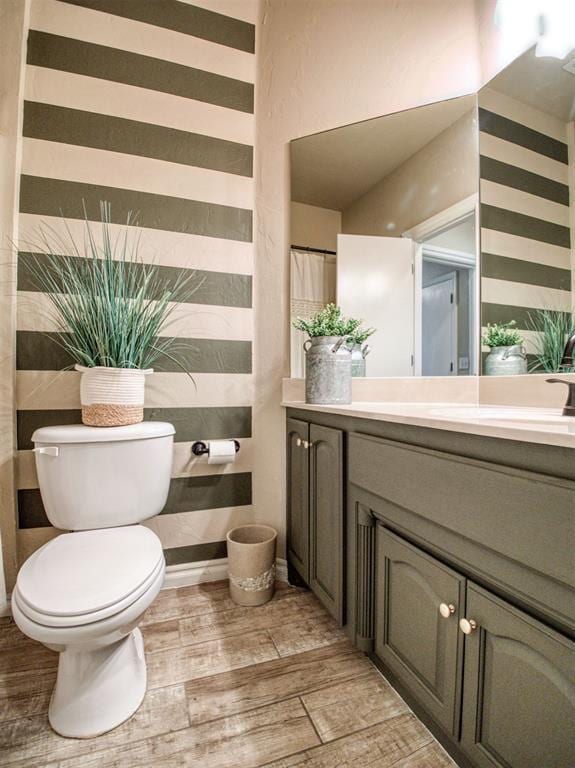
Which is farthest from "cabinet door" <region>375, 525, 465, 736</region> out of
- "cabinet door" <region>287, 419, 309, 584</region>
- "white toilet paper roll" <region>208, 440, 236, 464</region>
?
"white toilet paper roll" <region>208, 440, 236, 464</region>

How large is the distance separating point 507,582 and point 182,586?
139cm

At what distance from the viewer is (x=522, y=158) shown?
1173 mm

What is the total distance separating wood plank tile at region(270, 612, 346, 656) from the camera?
120 cm

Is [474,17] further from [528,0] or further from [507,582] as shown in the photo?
[507,582]

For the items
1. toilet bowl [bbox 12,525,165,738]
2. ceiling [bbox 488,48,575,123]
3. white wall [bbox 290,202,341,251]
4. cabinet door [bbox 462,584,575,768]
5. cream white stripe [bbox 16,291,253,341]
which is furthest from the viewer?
white wall [bbox 290,202,341,251]

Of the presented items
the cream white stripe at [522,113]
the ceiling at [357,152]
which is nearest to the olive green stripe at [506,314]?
the cream white stripe at [522,113]

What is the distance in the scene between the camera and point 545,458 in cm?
57

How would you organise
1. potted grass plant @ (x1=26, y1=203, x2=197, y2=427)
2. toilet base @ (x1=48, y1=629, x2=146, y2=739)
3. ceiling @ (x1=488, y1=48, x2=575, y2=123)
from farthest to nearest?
potted grass plant @ (x1=26, y1=203, x2=197, y2=427), ceiling @ (x1=488, y1=48, x2=575, y2=123), toilet base @ (x1=48, y1=629, x2=146, y2=739)

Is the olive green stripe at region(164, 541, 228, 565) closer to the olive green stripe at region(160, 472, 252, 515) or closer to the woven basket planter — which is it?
the olive green stripe at region(160, 472, 252, 515)

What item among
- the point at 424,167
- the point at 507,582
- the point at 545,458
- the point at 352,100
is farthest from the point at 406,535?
the point at 352,100

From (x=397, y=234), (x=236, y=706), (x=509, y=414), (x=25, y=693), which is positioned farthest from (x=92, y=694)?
(x=397, y=234)

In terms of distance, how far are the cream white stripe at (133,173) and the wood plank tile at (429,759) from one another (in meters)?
1.97

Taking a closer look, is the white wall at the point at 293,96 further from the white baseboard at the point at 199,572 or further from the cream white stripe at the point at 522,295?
the cream white stripe at the point at 522,295

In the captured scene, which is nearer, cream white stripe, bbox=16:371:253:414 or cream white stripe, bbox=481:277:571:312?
cream white stripe, bbox=481:277:571:312
